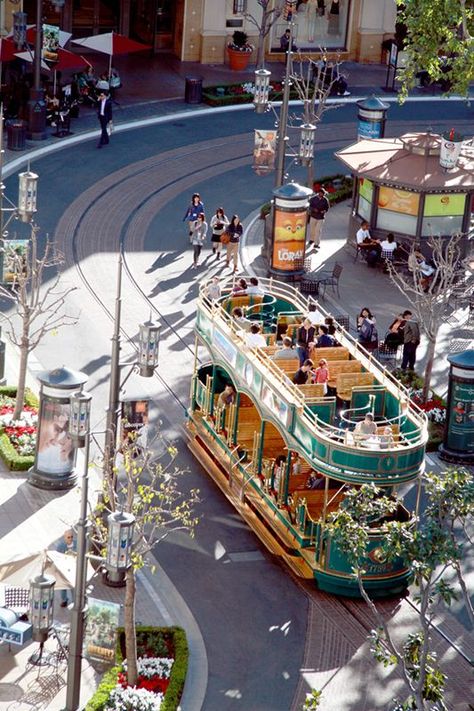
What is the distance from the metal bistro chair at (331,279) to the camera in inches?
1774

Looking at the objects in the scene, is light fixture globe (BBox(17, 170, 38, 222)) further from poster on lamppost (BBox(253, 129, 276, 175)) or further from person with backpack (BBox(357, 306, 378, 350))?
poster on lamppost (BBox(253, 129, 276, 175))

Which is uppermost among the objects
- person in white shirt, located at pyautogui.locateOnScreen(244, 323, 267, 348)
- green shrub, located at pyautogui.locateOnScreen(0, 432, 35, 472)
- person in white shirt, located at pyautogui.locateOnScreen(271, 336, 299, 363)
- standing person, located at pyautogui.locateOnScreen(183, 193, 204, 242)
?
person in white shirt, located at pyautogui.locateOnScreen(244, 323, 267, 348)

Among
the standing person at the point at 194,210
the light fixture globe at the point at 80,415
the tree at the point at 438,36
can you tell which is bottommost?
the standing person at the point at 194,210

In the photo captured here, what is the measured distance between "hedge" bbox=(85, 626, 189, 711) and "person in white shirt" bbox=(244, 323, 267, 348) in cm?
722

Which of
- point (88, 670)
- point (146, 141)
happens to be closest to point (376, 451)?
point (88, 670)

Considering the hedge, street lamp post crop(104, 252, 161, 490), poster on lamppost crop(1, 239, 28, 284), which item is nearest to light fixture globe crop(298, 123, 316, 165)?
poster on lamppost crop(1, 239, 28, 284)

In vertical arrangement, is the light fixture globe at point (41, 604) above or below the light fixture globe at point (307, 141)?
below

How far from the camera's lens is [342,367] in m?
33.6

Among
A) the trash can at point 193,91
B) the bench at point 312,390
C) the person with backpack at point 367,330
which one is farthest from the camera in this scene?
the trash can at point 193,91

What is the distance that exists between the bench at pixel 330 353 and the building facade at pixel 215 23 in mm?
32958

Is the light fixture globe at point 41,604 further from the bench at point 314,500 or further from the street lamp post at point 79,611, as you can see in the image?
the bench at point 314,500

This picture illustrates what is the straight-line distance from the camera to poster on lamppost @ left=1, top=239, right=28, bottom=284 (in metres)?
35.8

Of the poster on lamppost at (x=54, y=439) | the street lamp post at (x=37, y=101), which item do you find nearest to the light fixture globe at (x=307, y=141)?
the street lamp post at (x=37, y=101)

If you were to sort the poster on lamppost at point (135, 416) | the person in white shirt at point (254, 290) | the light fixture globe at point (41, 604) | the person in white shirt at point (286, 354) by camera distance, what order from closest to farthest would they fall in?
1. the light fixture globe at point (41, 604)
2. the poster on lamppost at point (135, 416)
3. the person in white shirt at point (286, 354)
4. the person in white shirt at point (254, 290)
